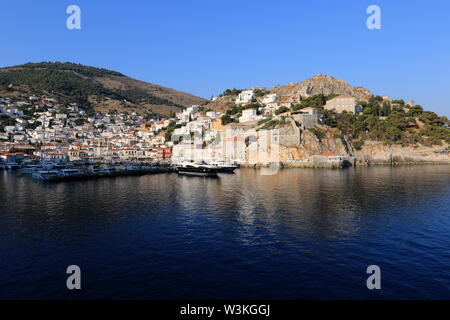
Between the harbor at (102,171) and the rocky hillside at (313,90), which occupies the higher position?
the rocky hillside at (313,90)

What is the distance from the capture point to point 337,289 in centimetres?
1297

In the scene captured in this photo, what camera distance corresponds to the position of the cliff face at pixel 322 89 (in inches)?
5503

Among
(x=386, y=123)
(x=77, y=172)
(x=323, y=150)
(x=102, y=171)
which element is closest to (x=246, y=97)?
(x=386, y=123)

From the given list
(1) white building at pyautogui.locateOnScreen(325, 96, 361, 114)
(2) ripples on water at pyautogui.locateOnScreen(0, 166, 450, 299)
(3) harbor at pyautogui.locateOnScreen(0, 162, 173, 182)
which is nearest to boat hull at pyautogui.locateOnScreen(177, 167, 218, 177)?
(3) harbor at pyautogui.locateOnScreen(0, 162, 173, 182)

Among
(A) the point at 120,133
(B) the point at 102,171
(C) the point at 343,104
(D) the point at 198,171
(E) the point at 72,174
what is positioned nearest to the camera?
(E) the point at 72,174

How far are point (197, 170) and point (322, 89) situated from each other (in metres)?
102

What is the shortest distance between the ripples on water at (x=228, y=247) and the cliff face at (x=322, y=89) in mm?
113573

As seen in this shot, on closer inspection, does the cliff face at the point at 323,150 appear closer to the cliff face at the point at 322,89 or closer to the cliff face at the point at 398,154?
the cliff face at the point at 398,154

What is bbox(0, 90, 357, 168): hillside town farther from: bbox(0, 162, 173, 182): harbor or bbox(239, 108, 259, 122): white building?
bbox(0, 162, 173, 182): harbor

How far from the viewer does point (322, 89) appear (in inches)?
5640

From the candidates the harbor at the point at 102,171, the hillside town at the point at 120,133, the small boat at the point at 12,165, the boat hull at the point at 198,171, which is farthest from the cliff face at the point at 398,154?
the small boat at the point at 12,165

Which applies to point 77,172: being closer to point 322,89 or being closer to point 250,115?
point 250,115

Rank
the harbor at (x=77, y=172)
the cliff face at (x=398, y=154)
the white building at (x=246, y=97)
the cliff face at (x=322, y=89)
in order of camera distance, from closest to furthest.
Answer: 1. the harbor at (x=77, y=172)
2. the cliff face at (x=398, y=154)
3. the cliff face at (x=322, y=89)
4. the white building at (x=246, y=97)
